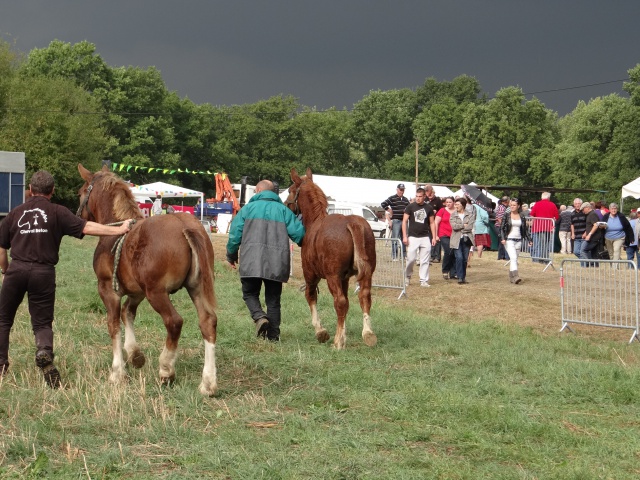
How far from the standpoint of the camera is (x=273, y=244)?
11148 mm

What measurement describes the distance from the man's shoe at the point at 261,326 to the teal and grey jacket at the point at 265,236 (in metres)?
0.53

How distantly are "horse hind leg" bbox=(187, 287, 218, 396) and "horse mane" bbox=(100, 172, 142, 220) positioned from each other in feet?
4.24

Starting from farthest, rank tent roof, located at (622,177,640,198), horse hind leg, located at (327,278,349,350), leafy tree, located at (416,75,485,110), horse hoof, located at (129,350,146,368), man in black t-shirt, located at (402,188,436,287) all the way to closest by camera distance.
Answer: leafy tree, located at (416,75,485,110) → tent roof, located at (622,177,640,198) → man in black t-shirt, located at (402,188,436,287) → horse hind leg, located at (327,278,349,350) → horse hoof, located at (129,350,146,368)

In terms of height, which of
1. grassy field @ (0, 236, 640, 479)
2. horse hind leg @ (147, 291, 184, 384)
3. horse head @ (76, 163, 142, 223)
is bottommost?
grassy field @ (0, 236, 640, 479)

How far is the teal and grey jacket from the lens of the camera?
11062mm

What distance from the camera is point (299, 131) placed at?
311 feet

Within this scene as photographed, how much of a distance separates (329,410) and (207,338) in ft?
4.72

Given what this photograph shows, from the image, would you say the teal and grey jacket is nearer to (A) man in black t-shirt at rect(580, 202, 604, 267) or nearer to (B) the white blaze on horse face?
(B) the white blaze on horse face

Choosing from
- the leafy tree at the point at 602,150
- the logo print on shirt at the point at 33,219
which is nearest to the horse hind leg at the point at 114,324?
the logo print on shirt at the point at 33,219

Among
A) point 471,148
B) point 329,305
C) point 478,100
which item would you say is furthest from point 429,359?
point 478,100

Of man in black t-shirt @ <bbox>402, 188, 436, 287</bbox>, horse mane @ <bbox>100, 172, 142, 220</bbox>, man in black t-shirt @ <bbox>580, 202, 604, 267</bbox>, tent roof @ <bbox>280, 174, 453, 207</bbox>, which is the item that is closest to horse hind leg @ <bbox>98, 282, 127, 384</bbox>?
horse mane @ <bbox>100, 172, 142, 220</bbox>

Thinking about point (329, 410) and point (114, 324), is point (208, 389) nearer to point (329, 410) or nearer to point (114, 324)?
point (329, 410)

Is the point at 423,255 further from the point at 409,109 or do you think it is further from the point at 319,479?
the point at 409,109

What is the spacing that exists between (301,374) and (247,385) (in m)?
0.67
